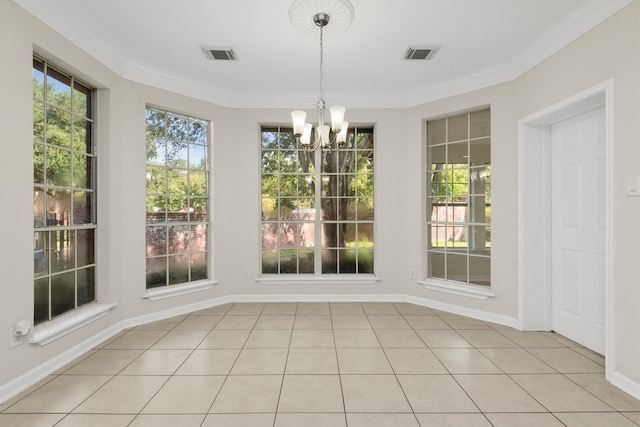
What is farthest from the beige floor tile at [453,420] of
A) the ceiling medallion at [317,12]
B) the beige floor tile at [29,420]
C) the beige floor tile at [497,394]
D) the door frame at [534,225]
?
the ceiling medallion at [317,12]

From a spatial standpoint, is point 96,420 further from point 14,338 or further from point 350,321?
point 350,321

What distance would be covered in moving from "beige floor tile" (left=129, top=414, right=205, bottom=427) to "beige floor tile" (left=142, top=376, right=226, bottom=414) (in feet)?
0.13

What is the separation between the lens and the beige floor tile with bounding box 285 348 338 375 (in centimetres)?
250

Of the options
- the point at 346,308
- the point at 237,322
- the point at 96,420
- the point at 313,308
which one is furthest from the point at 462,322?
the point at 96,420

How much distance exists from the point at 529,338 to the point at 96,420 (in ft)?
11.8

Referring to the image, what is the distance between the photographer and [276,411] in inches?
78.9

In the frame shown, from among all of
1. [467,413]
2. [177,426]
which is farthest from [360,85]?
[177,426]

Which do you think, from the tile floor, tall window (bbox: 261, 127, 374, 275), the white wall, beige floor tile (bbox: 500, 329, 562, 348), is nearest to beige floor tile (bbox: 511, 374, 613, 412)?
Answer: the tile floor

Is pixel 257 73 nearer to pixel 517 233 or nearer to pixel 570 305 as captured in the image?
pixel 517 233

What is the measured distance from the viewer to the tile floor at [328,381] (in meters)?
1.96

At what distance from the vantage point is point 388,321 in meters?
3.65

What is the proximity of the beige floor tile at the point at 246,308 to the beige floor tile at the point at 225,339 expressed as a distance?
0.59 meters

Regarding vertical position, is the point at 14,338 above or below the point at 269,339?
above

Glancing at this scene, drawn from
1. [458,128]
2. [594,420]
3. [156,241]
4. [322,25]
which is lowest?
[594,420]
